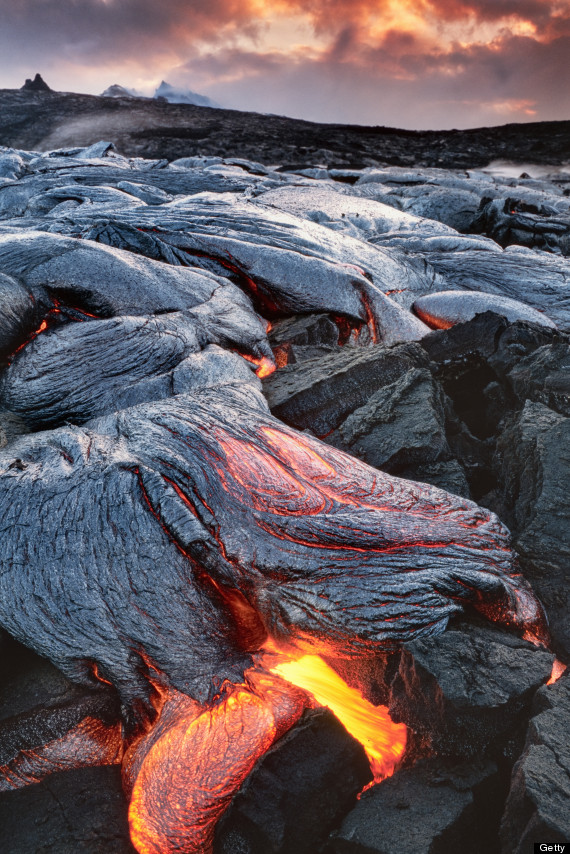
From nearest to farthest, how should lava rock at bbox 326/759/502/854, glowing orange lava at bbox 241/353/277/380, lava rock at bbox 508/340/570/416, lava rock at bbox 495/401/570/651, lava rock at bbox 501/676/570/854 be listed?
lava rock at bbox 501/676/570/854
lava rock at bbox 326/759/502/854
lava rock at bbox 495/401/570/651
lava rock at bbox 508/340/570/416
glowing orange lava at bbox 241/353/277/380

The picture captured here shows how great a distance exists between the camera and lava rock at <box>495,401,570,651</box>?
8.60 ft

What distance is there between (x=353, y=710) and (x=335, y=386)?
81.1 inches

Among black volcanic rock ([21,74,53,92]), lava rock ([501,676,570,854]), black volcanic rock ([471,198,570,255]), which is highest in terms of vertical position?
black volcanic rock ([21,74,53,92])

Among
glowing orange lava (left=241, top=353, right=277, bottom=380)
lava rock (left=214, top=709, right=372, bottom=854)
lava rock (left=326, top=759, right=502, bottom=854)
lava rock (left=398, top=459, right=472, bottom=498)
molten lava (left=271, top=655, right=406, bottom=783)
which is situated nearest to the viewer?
lava rock (left=326, top=759, right=502, bottom=854)

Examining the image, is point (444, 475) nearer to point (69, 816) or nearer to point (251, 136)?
point (69, 816)

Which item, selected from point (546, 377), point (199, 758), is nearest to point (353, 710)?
point (199, 758)

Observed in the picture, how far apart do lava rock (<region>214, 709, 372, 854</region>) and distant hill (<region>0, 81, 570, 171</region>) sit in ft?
47.3

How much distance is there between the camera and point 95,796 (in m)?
2.28

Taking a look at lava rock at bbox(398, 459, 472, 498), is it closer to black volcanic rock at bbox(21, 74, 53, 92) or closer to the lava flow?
the lava flow

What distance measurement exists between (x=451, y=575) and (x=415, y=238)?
236 inches

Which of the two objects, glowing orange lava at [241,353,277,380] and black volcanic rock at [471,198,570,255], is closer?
glowing orange lava at [241,353,277,380]

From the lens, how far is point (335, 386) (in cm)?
384

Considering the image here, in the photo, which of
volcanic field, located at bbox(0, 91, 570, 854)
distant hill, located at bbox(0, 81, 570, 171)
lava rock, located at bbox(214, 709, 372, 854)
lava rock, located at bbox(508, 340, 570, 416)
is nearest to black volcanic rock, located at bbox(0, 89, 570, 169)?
distant hill, located at bbox(0, 81, 570, 171)

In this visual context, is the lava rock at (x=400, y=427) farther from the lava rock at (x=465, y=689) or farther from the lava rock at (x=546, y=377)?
the lava rock at (x=465, y=689)
